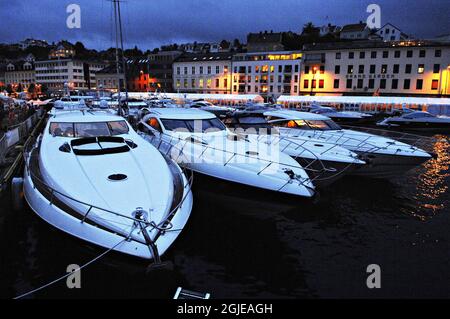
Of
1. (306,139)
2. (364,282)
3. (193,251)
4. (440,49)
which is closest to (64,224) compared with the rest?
(193,251)

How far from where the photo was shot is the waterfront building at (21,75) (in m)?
127

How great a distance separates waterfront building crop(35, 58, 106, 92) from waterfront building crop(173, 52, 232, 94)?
49495mm

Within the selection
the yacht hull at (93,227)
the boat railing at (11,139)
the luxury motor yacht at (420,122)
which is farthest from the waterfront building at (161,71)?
the yacht hull at (93,227)

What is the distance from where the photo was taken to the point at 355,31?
4525 inches

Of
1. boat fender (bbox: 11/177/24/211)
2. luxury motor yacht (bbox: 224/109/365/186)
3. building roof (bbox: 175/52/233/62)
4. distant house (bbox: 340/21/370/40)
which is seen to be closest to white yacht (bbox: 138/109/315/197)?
luxury motor yacht (bbox: 224/109/365/186)

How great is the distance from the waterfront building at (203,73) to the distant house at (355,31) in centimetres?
6058

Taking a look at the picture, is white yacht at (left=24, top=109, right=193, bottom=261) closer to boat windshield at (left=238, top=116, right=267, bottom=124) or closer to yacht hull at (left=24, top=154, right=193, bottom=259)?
yacht hull at (left=24, top=154, right=193, bottom=259)

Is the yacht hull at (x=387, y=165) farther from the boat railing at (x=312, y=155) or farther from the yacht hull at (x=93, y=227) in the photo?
the yacht hull at (x=93, y=227)

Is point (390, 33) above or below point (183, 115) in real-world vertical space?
above

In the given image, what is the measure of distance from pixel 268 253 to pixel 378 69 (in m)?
59.5

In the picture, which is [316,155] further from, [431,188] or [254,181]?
[431,188]

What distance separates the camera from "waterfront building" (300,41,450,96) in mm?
53481

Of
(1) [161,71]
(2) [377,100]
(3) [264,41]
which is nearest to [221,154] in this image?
(2) [377,100]
